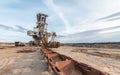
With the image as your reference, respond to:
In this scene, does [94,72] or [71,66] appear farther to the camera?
[71,66]

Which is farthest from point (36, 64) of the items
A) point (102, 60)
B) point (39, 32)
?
point (39, 32)

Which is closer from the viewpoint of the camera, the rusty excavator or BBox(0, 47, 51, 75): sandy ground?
BBox(0, 47, 51, 75): sandy ground

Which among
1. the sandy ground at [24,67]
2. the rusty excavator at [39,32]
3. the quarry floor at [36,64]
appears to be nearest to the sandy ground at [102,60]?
the quarry floor at [36,64]

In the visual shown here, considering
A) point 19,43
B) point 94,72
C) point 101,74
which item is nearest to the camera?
point 101,74

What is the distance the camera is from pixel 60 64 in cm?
641

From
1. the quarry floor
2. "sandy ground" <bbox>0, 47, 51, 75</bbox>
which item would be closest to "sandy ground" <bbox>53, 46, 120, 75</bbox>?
the quarry floor

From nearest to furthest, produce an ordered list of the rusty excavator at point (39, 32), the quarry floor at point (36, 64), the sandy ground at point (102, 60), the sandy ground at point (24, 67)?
the sandy ground at point (24, 67)
the quarry floor at point (36, 64)
the sandy ground at point (102, 60)
the rusty excavator at point (39, 32)

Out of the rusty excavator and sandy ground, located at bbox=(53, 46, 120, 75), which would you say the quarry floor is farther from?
the rusty excavator

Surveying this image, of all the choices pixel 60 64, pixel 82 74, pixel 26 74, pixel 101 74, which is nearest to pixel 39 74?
pixel 26 74

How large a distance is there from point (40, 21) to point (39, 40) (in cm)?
572

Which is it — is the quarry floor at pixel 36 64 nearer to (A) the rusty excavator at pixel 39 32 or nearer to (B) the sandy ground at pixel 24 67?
(B) the sandy ground at pixel 24 67

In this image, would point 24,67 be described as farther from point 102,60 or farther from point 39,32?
point 39,32

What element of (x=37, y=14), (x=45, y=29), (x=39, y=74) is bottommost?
(x=39, y=74)

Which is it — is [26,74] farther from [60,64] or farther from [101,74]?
[101,74]
